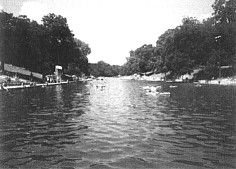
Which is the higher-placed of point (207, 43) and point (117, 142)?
point (207, 43)

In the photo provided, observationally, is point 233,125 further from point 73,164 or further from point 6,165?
point 6,165

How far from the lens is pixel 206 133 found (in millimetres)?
15914

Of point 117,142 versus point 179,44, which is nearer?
point 117,142

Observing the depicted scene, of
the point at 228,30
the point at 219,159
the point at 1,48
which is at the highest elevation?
the point at 228,30

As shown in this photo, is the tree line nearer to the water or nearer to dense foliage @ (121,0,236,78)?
dense foliage @ (121,0,236,78)

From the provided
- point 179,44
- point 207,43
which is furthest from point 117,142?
point 179,44

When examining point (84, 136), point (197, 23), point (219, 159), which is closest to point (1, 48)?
point (84, 136)

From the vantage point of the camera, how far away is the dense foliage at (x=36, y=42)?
257 feet

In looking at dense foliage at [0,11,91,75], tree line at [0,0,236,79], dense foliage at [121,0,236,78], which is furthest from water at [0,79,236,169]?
dense foliage at [121,0,236,78]

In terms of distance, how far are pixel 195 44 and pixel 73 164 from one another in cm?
11145

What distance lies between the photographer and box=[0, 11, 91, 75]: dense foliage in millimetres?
78312

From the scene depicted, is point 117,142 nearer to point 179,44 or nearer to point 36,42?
point 36,42

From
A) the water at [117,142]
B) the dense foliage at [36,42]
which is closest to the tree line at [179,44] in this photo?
the dense foliage at [36,42]

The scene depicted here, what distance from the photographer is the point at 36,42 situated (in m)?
91.3
